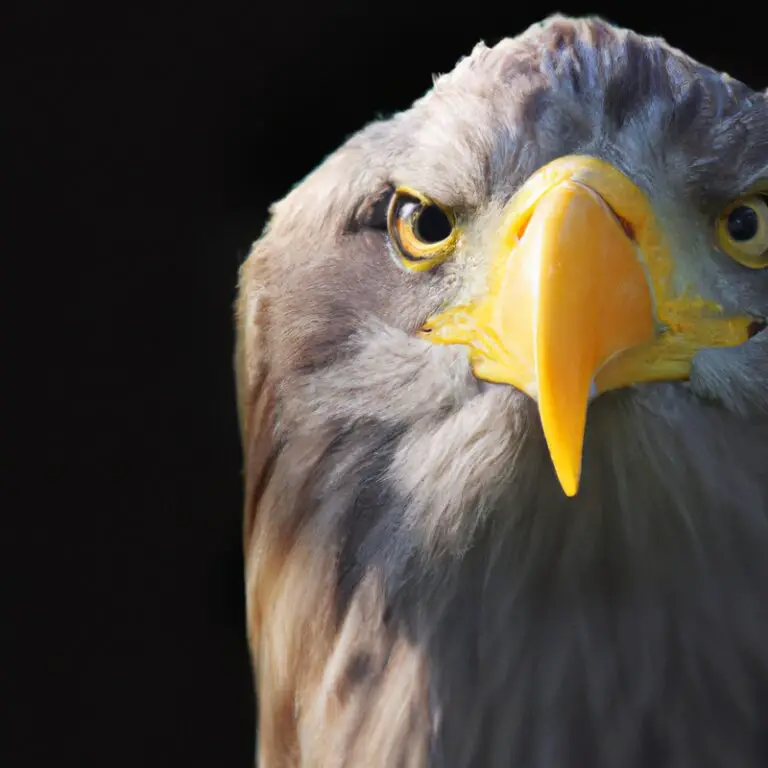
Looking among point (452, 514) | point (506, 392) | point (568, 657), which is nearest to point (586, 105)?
point (506, 392)

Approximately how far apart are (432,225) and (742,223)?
32 centimetres

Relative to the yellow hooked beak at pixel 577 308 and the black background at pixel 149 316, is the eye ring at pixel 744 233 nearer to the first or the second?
the yellow hooked beak at pixel 577 308

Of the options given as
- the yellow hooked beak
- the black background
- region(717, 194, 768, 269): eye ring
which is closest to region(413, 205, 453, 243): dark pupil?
the yellow hooked beak

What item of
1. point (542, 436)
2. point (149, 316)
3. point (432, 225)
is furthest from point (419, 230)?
point (149, 316)

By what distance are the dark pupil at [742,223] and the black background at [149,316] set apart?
4.34 ft

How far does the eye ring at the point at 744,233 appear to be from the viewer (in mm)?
1113

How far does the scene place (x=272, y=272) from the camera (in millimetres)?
1364

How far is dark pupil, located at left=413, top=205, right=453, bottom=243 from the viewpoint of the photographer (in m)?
1.15

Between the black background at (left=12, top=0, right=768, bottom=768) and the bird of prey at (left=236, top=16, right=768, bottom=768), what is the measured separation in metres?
1.22

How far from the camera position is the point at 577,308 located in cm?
94

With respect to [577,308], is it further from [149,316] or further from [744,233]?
[149,316]

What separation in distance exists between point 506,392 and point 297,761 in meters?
0.58

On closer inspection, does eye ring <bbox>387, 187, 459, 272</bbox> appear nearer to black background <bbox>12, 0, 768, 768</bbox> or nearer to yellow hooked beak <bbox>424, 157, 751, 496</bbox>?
yellow hooked beak <bbox>424, 157, 751, 496</bbox>

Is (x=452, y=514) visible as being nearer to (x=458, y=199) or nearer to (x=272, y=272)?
(x=458, y=199)
